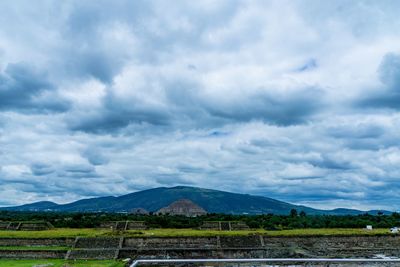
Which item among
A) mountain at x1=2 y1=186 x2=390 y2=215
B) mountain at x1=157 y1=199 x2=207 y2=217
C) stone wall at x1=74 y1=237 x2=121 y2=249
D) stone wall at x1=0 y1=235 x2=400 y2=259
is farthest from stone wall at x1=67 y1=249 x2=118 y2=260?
mountain at x1=2 y1=186 x2=390 y2=215

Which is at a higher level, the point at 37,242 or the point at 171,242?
the point at 37,242

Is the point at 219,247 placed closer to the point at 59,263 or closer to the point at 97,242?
the point at 97,242

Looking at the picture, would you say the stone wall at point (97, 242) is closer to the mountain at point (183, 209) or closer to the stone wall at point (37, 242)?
the stone wall at point (37, 242)

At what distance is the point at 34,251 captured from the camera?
79.1 feet

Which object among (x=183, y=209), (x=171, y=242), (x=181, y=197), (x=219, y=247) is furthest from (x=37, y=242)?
(x=181, y=197)

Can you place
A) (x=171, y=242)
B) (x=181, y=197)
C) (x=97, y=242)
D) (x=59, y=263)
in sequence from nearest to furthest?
(x=59, y=263) → (x=97, y=242) → (x=171, y=242) → (x=181, y=197)

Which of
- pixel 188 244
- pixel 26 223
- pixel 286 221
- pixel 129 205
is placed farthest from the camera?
pixel 129 205

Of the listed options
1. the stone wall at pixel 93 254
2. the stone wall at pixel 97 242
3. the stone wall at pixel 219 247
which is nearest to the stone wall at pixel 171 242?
the stone wall at pixel 219 247

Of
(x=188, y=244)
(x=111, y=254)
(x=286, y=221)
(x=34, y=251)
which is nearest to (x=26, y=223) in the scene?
(x=34, y=251)

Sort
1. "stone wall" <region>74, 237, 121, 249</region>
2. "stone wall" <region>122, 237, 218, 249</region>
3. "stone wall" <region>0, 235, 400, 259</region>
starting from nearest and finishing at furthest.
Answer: "stone wall" <region>0, 235, 400, 259</region>, "stone wall" <region>74, 237, 121, 249</region>, "stone wall" <region>122, 237, 218, 249</region>

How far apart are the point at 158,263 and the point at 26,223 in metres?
16.6

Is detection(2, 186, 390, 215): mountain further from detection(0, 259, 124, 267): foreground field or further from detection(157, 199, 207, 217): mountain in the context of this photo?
detection(0, 259, 124, 267): foreground field

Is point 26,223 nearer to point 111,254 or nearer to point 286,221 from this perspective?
point 111,254

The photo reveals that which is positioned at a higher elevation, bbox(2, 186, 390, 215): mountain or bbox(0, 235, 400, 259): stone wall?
bbox(2, 186, 390, 215): mountain
